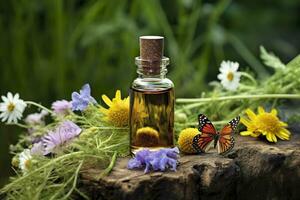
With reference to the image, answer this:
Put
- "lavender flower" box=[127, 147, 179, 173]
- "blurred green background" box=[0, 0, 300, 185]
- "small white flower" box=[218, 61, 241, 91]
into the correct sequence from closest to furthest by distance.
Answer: "lavender flower" box=[127, 147, 179, 173] → "small white flower" box=[218, 61, 241, 91] → "blurred green background" box=[0, 0, 300, 185]

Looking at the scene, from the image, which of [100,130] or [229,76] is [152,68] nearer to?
[100,130]

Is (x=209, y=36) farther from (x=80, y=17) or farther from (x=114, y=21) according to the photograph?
(x=80, y=17)

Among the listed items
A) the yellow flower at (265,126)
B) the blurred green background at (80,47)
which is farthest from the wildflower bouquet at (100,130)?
the blurred green background at (80,47)

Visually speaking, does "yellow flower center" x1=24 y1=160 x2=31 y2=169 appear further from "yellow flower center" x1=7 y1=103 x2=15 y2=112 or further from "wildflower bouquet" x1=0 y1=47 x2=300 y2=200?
"yellow flower center" x1=7 y1=103 x2=15 y2=112

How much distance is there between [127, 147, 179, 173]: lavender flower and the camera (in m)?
0.79

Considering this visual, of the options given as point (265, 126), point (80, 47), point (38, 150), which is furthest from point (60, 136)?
point (80, 47)

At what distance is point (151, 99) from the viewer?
833 mm

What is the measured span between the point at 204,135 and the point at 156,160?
0.11 m

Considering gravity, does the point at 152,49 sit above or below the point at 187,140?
above

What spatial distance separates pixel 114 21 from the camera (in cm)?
159

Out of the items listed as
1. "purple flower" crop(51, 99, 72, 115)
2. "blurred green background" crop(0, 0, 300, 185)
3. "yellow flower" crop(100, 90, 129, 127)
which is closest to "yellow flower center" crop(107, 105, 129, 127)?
"yellow flower" crop(100, 90, 129, 127)

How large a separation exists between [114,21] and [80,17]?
0.16 meters

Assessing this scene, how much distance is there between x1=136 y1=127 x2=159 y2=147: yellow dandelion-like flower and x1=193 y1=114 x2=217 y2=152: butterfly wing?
2.3 inches

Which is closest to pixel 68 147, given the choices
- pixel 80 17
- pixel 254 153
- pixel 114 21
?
pixel 254 153
